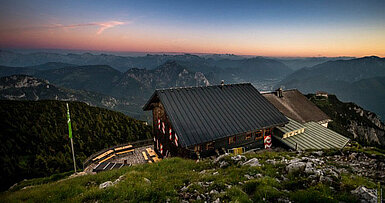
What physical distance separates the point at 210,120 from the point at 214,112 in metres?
1.45

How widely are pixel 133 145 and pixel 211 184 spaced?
71.2ft

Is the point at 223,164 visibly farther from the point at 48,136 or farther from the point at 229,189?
the point at 48,136

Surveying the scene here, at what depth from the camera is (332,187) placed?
21.8 ft

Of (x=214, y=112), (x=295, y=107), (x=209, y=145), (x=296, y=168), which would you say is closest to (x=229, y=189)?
(x=296, y=168)

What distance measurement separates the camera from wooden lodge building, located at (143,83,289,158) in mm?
16641

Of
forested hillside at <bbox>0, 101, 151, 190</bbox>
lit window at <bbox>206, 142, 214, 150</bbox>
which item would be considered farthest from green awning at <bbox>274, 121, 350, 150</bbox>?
forested hillside at <bbox>0, 101, 151, 190</bbox>

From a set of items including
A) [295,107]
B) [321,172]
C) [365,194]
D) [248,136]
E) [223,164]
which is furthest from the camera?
[295,107]

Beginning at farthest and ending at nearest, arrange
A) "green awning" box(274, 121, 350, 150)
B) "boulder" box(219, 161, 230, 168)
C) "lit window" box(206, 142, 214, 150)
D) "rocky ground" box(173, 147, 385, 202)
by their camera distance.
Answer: "green awning" box(274, 121, 350, 150)
"lit window" box(206, 142, 214, 150)
"boulder" box(219, 161, 230, 168)
"rocky ground" box(173, 147, 385, 202)

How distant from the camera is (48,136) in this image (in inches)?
1400

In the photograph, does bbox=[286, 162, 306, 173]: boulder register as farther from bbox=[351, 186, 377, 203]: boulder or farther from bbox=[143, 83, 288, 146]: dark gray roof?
bbox=[143, 83, 288, 146]: dark gray roof

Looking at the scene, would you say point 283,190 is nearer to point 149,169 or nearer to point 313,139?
point 149,169

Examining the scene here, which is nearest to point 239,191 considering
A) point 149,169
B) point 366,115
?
point 149,169

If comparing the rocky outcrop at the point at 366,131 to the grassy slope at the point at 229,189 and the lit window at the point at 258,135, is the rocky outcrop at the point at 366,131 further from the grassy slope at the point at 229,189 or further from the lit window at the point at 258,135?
the grassy slope at the point at 229,189

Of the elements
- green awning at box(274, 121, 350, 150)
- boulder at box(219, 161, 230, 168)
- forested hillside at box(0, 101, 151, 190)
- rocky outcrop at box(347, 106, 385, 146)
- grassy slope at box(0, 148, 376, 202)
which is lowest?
rocky outcrop at box(347, 106, 385, 146)
